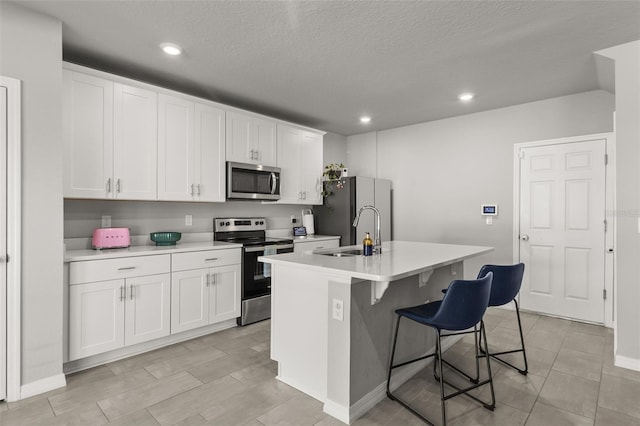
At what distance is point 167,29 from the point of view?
2.48 m

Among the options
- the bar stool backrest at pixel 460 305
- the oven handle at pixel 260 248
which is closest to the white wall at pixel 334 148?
the oven handle at pixel 260 248

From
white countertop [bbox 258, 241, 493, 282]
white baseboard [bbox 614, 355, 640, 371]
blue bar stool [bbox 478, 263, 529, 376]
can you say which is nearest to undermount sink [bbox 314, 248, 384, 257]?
white countertop [bbox 258, 241, 493, 282]

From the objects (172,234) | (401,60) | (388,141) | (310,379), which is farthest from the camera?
(388,141)

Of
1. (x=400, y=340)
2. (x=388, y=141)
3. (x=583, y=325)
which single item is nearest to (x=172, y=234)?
(x=400, y=340)

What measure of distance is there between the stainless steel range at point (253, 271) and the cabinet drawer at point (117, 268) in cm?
84

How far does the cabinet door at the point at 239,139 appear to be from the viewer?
3.84m

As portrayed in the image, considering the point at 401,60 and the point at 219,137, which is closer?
the point at 401,60

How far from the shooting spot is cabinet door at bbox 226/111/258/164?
384 centimetres

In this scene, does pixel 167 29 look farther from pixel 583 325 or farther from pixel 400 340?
pixel 583 325

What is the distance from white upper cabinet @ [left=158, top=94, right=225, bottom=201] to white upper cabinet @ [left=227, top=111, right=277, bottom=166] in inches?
4.8

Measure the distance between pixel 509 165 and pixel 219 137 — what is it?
347cm

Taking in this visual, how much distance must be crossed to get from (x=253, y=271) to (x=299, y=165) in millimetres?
1651

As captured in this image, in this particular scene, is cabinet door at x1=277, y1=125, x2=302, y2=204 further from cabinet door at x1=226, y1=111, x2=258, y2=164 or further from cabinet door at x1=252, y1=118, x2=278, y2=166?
cabinet door at x1=226, y1=111, x2=258, y2=164

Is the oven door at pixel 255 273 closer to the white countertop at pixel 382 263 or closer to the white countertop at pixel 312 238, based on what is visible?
the white countertop at pixel 312 238
